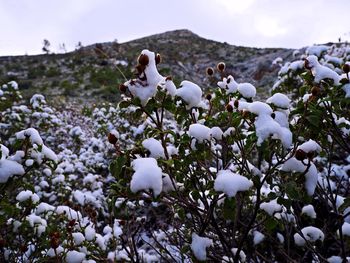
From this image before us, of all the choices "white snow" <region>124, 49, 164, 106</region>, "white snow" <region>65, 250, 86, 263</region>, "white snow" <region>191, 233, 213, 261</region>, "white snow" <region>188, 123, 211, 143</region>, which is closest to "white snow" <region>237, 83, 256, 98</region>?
"white snow" <region>188, 123, 211, 143</region>

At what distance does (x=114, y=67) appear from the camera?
17.8m

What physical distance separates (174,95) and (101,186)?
4.08 m

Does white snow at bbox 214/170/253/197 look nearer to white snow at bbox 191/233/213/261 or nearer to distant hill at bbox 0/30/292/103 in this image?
white snow at bbox 191/233/213/261

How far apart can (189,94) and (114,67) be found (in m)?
16.4

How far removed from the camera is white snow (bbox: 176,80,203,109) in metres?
1.81

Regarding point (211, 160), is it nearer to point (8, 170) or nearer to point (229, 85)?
point (229, 85)

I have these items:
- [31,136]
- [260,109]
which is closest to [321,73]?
[260,109]

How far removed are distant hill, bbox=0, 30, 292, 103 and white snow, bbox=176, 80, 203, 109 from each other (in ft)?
29.1

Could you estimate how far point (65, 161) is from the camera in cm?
609

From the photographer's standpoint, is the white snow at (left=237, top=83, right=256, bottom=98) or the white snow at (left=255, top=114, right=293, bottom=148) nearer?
the white snow at (left=255, top=114, right=293, bottom=148)

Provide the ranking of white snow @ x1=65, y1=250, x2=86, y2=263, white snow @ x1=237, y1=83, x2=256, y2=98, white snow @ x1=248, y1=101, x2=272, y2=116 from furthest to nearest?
white snow @ x1=65, y1=250, x2=86, y2=263
white snow @ x1=237, y1=83, x2=256, y2=98
white snow @ x1=248, y1=101, x2=272, y2=116

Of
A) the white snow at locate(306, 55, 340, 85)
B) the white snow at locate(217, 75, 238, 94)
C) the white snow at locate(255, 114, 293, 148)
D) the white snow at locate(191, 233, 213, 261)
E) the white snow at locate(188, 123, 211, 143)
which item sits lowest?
the white snow at locate(191, 233, 213, 261)

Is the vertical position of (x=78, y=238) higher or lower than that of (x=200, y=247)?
higher

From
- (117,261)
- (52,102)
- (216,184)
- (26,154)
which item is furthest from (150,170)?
(52,102)
